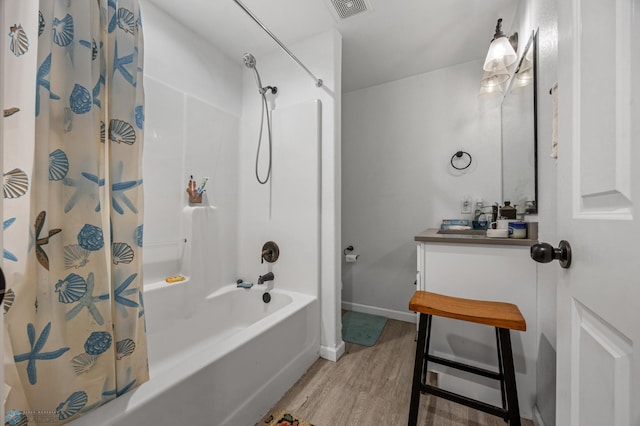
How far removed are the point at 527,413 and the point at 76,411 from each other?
1.94m

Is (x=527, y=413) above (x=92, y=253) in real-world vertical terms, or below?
below

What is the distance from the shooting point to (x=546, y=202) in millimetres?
1163

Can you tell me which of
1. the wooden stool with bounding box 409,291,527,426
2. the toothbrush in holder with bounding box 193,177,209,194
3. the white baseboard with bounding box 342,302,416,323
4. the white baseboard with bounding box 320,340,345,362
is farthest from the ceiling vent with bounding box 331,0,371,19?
the white baseboard with bounding box 342,302,416,323

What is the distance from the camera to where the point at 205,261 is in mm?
1917

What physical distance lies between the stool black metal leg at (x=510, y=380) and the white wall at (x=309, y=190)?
3.42 feet

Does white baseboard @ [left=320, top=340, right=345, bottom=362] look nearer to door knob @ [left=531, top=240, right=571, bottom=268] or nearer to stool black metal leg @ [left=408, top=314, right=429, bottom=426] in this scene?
stool black metal leg @ [left=408, top=314, right=429, bottom=426]

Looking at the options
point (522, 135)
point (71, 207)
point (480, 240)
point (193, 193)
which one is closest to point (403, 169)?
point (522, 135)

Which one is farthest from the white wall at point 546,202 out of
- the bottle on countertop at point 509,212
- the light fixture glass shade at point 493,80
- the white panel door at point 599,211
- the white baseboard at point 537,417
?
the white panel door at point 599,211

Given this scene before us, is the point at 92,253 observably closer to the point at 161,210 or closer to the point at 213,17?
the point at 161,210

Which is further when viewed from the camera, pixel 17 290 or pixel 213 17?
pixel 213 17

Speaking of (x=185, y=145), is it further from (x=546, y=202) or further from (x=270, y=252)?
(x=546, y=202)

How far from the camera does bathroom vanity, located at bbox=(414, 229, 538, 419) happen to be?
126cm

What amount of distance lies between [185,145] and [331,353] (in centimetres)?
187

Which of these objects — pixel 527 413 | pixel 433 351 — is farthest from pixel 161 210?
pixel 527 413
